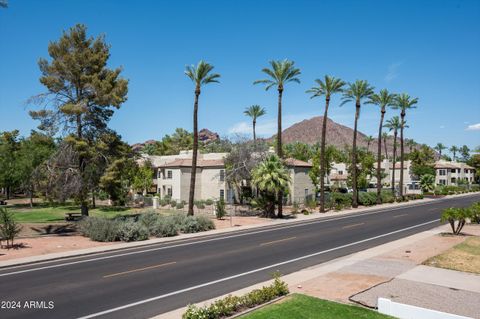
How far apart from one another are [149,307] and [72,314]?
2115 millimetres

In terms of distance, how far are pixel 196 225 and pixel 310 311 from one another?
2106 cm

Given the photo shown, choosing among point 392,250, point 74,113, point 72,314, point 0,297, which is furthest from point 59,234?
point 392,250

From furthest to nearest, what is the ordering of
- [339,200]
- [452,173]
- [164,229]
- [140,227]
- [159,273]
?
[452,173], [339,200], [164,229], [140,227], [159,273]

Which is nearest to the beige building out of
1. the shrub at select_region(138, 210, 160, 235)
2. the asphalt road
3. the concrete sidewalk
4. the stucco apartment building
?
the stucco apartment building

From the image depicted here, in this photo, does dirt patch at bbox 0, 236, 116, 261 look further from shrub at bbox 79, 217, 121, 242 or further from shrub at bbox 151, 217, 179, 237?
shrub at bbox 151, 217, 179, 237

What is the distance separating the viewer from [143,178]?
63.6m

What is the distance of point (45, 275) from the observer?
1648 cm

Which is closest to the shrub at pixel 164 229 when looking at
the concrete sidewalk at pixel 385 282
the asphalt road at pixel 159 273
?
the asphalt road at pixel 159 273

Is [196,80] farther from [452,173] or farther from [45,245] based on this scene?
[452,173]

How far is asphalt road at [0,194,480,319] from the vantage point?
476 inches

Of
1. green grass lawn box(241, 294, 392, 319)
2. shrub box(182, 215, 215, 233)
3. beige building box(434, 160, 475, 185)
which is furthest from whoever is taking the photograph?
beige building box(434, 160, 475, 185)

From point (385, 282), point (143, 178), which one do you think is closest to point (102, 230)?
point (385, 282)

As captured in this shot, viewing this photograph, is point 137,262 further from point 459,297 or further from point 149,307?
point 459,297

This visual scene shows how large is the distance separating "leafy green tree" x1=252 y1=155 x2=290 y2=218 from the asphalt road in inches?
444
